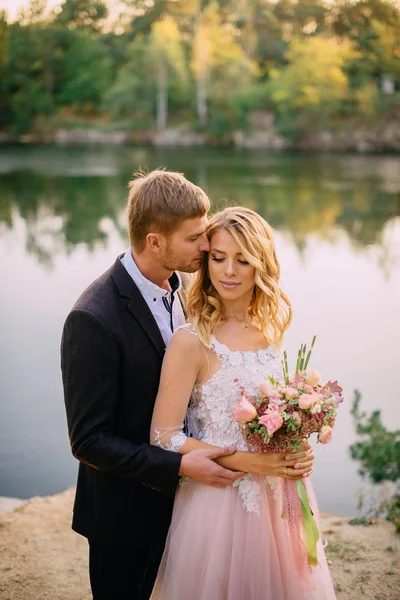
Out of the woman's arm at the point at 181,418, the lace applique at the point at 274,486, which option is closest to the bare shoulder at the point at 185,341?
the woman's arm at the point at 181,418

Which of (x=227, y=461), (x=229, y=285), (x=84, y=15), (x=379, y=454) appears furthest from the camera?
(x=84, y=15)

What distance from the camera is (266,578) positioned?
2.35m

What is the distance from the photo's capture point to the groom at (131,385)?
2.26 m

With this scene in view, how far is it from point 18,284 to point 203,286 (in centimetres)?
1350

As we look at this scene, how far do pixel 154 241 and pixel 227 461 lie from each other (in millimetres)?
745

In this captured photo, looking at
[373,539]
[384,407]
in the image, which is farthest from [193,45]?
[373,539]

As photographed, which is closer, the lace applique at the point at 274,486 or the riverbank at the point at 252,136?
the lace applique at the point at 274,486

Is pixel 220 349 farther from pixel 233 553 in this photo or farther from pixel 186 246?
pixel 233 553

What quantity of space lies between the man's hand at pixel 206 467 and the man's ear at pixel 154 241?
667 mm

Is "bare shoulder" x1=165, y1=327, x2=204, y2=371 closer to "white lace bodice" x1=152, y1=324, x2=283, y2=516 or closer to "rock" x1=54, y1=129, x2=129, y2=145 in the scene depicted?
"white lace bodice" x1=152, y1=324, x2=283, y2=516

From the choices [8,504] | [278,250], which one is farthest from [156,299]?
[278,250]

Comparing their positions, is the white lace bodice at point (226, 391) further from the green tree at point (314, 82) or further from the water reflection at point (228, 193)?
the green tree at point (314, 82)

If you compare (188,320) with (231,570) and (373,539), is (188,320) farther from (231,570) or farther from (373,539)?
(373,539)

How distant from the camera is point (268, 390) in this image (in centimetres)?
218
